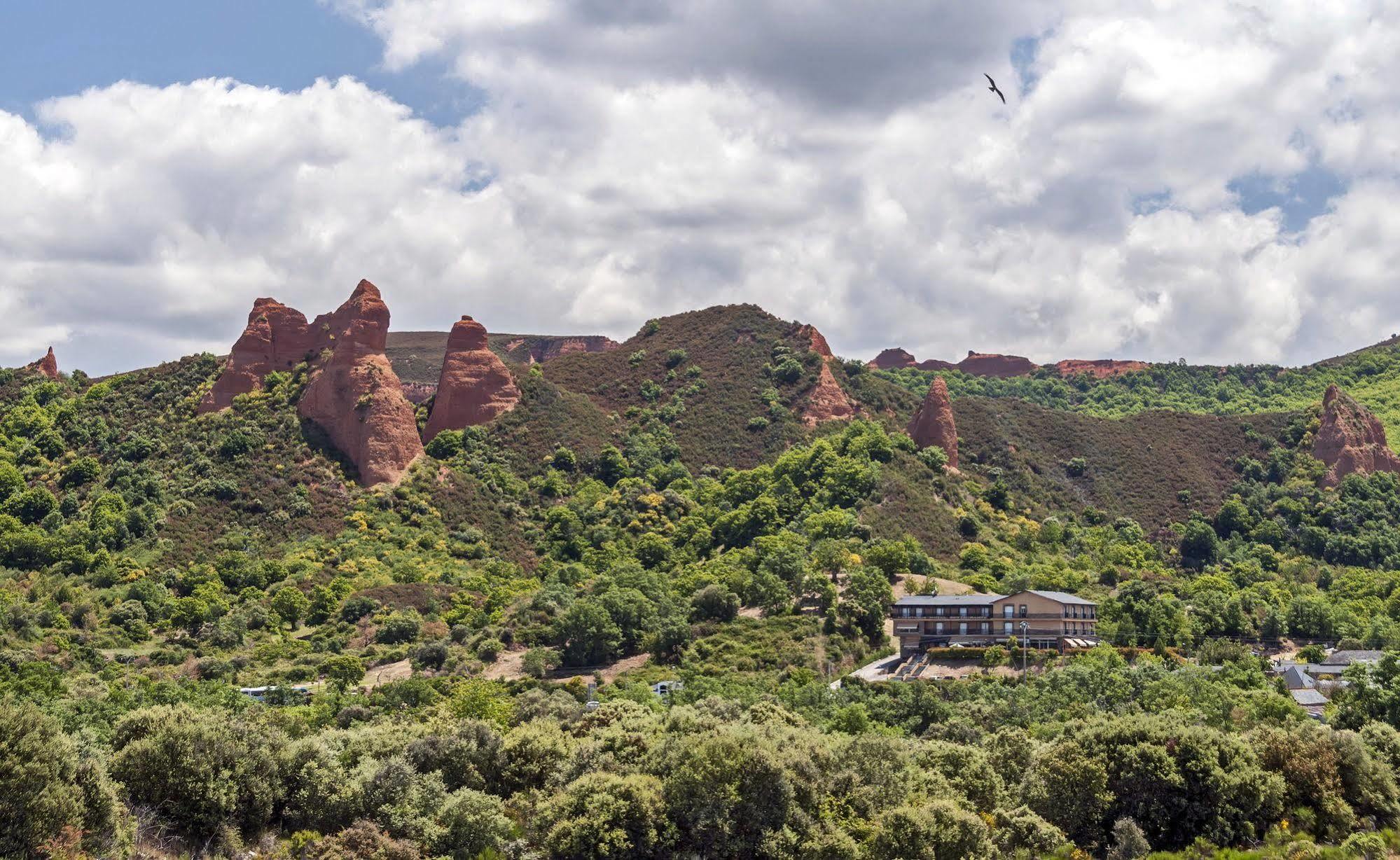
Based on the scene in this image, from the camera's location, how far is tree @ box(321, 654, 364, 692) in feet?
261

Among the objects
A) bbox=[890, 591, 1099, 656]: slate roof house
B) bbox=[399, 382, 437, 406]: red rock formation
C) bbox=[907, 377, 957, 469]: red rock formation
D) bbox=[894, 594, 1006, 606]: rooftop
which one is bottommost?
bbox=[890, 591, 1099, 656]: slate roof house

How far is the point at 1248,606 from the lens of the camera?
93188 mm

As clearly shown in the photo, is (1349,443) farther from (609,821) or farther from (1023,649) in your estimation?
(609,821)

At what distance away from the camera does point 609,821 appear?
1591 inches

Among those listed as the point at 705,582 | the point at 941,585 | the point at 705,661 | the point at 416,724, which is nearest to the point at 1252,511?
the point at 941,585

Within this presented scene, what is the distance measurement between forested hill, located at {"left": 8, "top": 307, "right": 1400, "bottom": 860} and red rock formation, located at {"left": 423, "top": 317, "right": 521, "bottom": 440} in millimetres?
497

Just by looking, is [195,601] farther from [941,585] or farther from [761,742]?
[761,742]

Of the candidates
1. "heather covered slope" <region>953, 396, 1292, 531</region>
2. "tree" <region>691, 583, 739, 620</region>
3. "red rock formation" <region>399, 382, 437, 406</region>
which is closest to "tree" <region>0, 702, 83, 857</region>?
"tree" <region>691, 583, 739, 620</region>

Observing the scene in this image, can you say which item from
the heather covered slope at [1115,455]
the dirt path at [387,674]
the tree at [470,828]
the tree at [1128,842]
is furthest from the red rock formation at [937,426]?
the tree at [470,828]

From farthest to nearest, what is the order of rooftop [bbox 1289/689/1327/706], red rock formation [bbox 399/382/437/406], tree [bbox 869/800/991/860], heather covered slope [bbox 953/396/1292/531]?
red rock formation [bbox 399/382/437/406] < heather covered slope [bbox 953/396/1292/531] < rooftop [bbox 1289/689/1327/706] < tree [bbox 869/800/991/860]

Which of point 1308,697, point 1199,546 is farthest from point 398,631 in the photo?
point 1199,546

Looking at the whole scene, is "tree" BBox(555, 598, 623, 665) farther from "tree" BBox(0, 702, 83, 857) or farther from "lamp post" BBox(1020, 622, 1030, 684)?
"tree" BBox(0, 702, 83, 857)

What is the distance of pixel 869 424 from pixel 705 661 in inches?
2076

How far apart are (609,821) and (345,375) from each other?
277 feet
